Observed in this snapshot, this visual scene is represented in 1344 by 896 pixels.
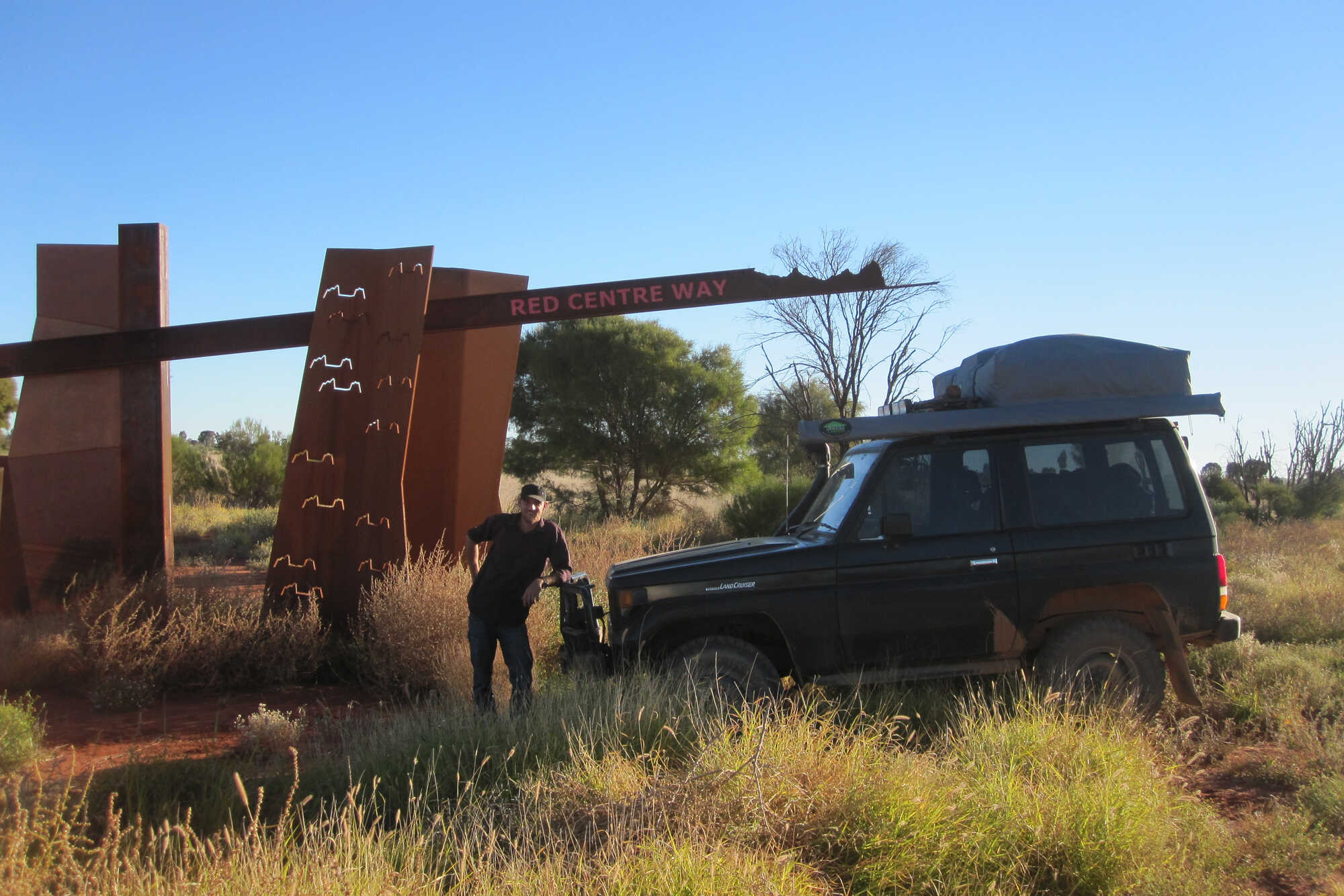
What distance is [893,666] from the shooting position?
629 cm

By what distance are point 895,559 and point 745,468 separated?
17790mm

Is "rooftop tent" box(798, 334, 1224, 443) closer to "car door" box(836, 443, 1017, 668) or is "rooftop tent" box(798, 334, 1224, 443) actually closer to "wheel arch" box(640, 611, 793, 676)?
"car door" box(836, 443, 1017, 668)

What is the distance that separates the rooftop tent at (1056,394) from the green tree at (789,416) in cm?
1164

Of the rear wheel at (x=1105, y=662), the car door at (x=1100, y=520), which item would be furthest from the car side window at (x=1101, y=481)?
the rear wheel at (x=1105, y=662)

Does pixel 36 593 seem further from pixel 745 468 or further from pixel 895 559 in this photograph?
pixel 745 468

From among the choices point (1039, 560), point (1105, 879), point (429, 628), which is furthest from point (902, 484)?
point (429, 628)

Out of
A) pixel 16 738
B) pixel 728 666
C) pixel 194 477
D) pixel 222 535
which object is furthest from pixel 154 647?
pixel 194 477

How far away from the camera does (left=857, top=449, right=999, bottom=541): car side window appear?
639 cm

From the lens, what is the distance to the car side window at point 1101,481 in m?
6.45

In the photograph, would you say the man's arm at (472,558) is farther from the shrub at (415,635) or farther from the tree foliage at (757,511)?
the tree foliage at (757,511)

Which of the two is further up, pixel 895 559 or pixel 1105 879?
pixel 895 559

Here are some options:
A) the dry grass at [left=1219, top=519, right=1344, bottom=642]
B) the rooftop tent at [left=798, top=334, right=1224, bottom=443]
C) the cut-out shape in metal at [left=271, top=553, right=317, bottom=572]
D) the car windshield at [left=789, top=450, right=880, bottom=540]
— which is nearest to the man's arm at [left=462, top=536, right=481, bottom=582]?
the car windshield at [left=789, top=450, right=880, bottom=540]

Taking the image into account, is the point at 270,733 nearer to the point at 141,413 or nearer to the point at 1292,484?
the point at 141,413

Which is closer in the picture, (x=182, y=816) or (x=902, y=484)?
(x=182, y=816)
